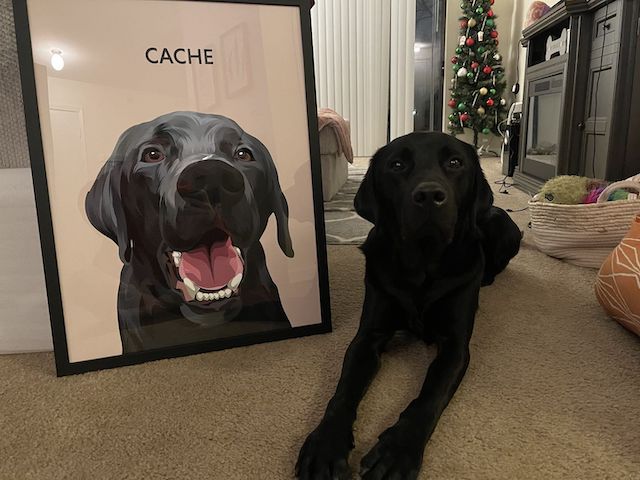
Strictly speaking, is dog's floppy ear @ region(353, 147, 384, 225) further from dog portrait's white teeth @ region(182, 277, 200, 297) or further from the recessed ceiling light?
the recessed ceiling light

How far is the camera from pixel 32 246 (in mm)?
1223

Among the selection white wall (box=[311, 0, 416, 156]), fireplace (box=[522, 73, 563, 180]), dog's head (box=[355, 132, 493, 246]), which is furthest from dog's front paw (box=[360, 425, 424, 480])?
white wall (box=[311, 0, 416, 156])

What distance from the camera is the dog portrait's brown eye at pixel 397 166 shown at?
1.19m

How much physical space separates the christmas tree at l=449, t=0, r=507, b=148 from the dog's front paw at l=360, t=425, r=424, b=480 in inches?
198

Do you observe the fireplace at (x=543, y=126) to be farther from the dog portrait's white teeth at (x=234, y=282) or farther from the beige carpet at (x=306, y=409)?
the dog portrait's white teeth at (x=234, y=282)

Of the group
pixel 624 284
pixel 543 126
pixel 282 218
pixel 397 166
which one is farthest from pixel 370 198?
pixel 543 126

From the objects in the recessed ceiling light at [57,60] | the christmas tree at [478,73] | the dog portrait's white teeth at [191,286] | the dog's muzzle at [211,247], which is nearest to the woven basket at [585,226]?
the dog's muzzle at [211,247]

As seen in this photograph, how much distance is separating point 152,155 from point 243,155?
21cm

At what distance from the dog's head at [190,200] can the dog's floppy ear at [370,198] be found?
21cm

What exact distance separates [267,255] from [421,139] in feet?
1.57

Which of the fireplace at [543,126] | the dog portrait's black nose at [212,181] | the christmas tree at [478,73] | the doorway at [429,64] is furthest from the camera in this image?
the doorway at [429,64]

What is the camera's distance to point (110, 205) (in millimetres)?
1164

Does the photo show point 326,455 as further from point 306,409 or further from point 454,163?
point 454,163

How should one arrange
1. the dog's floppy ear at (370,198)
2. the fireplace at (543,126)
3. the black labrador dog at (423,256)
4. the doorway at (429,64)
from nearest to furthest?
the black labrador dog at (423,256)
the dog's floppy ear at (370,198)
the fireplace at (543,126)
the doorway at (429,64)
